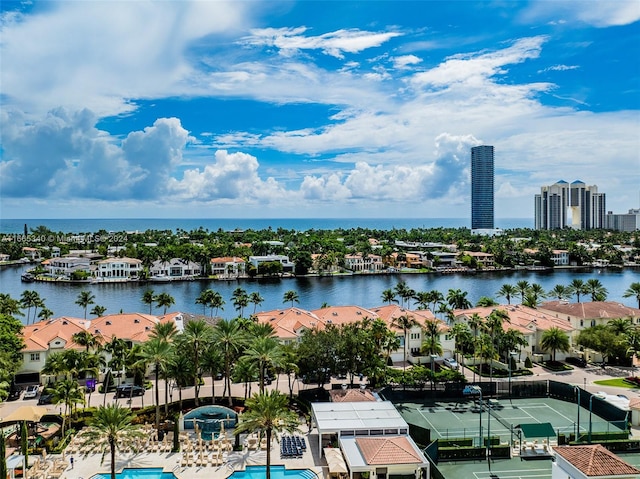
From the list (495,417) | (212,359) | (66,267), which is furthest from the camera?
(66,267)

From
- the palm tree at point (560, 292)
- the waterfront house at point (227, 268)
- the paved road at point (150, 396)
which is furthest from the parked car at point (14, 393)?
the waterfront house at point (227, 268)

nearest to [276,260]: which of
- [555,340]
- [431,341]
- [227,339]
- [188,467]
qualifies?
[431,341]

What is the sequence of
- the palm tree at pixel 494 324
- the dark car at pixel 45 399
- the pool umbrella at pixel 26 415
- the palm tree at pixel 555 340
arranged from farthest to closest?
the palm tree at pixel 555 340 → the palm tree at pixel 494 324 → the dark car at pixel 45 399 → the pool umbrella at pixel 26 415

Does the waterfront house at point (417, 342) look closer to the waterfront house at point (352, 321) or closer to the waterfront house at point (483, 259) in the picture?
the waterfront house at point (352, 321)

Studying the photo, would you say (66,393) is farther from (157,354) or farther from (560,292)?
(560,292)

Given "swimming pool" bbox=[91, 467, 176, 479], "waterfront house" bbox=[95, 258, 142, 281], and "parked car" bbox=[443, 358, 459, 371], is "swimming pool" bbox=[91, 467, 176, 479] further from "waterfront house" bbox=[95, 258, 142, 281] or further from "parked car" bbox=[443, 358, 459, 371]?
"waterfront house" bbox=[95, 258, 142, 281]

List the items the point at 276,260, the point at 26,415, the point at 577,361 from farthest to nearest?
the point at 276,260, the point at 577,361, the point at 26,415

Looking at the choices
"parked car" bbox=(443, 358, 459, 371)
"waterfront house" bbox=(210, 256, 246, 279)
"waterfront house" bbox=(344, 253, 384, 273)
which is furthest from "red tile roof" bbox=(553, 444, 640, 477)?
"waterfront house" bbox=(344, 253, 384, 273)
